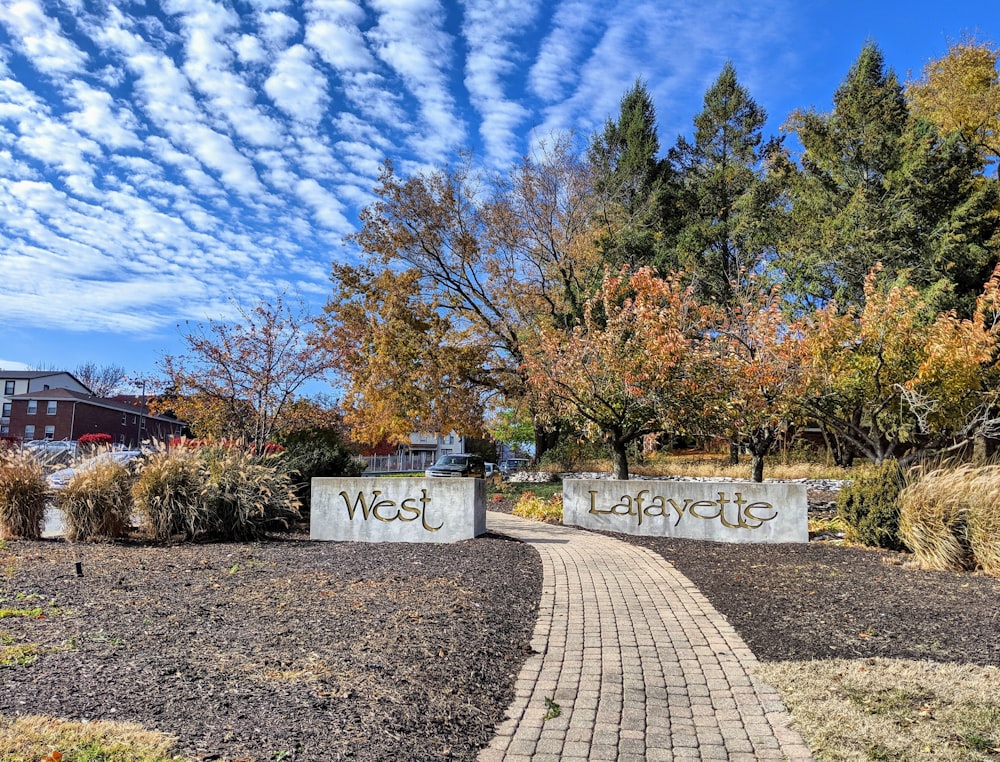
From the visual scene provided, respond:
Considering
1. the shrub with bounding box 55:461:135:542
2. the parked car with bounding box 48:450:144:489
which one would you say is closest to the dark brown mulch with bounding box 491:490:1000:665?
the shrub with bounding box 55:461:135:542

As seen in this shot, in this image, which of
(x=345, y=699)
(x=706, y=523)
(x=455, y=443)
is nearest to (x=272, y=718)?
(x=345, y=699)

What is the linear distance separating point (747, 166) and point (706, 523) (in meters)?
30.2

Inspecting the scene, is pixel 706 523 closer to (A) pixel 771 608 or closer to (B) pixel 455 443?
(A) pixel 771 608

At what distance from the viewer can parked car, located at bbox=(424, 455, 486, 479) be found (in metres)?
28.8

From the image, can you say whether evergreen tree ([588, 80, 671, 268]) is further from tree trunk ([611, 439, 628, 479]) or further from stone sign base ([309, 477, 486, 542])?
stone sign base ([309, 477, 486, 542])

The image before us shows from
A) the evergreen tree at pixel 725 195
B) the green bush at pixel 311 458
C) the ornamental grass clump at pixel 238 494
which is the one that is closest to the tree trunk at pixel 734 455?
the evergreen tree at pixel 725 195

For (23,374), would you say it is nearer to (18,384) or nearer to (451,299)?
(18,384)

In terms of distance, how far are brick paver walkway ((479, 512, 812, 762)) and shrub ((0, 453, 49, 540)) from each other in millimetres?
7544

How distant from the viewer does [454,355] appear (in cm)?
2178

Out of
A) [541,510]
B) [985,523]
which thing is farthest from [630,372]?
[985,523]

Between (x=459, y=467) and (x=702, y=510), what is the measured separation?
61.1 ft

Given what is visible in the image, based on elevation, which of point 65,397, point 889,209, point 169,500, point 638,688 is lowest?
point 638,688

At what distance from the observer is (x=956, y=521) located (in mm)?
8391

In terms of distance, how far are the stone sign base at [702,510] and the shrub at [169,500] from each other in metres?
6.55
